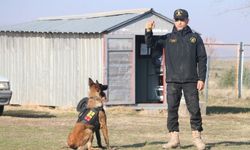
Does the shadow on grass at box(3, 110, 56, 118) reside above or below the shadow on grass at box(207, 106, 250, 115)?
above

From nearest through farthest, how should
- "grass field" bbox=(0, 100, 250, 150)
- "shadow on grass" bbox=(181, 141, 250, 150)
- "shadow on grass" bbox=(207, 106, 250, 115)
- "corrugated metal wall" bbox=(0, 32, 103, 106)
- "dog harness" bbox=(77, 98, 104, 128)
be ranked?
"dog harness" bbox=(77, 98, 104, 128), "shadow on grass" bbox=(181, 141, 250, 150), "grass field" bbox=(0, 100, 250, 150), "corrugated metal wall" bbox=(0, 32, 103, 106), "shadow on grass" bbox=(207, 106, 250, 115)

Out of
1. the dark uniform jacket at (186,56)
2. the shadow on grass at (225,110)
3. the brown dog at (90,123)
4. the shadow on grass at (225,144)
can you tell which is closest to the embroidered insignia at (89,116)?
the brown dog at (90,123)

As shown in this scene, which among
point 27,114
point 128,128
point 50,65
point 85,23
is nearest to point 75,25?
point 85,23

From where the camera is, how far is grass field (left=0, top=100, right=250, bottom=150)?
452 inches

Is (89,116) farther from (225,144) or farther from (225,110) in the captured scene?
(225,110)

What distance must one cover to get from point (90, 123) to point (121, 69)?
953 cm

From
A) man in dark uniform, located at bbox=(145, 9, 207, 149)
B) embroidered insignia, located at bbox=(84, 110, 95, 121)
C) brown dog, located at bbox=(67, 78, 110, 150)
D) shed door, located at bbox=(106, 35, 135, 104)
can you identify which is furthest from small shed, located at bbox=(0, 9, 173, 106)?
embroidered insignia, located at bbox=(84, 110, 95, 121)

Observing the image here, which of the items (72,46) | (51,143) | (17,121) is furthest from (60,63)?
(51,143)

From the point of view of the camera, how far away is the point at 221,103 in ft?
81.0

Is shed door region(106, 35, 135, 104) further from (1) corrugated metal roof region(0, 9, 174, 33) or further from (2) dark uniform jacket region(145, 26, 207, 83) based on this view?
(2) dark uniform jacket region(145, 26, 207, 83)

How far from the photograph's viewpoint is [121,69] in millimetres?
19484

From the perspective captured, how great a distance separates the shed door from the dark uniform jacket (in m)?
8.92

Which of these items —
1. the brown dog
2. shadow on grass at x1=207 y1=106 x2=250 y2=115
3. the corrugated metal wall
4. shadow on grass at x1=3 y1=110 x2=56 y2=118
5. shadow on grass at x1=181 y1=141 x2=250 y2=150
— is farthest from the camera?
shadow on grass at x1=207 y1=106 x2=250 y2=115

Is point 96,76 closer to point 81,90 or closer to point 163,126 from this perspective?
point 81,90
